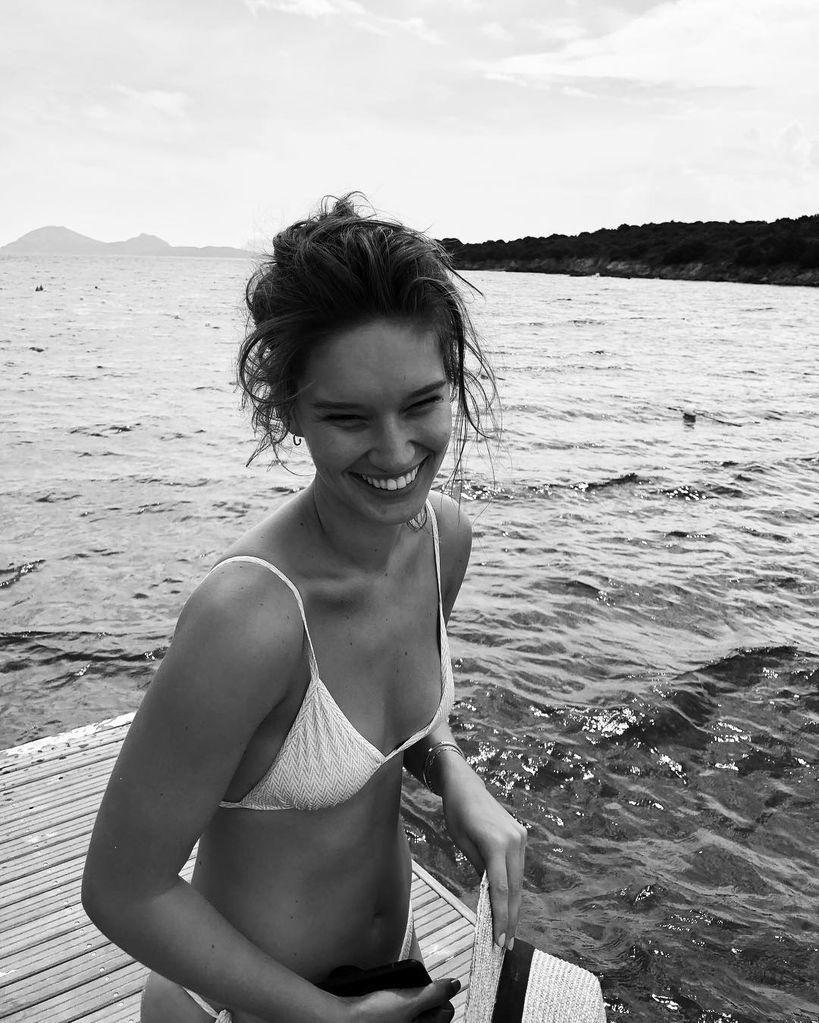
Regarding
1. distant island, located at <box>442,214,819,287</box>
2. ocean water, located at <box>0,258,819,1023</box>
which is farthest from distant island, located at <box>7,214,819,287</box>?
ocean water, located at <box>0,258,819,1023</box>

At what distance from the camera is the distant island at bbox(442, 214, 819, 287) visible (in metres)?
79.9

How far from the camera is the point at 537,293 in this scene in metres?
70.6

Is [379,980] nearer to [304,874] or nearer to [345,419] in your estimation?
[304,874]

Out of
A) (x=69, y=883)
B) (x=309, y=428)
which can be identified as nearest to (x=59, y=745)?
(x=69, y=883)

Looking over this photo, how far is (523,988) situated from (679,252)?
333ft

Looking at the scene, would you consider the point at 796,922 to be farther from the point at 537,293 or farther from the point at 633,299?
the point at 537,293

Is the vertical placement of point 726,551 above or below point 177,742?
A: below

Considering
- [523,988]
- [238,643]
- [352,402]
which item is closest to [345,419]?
[352,402]

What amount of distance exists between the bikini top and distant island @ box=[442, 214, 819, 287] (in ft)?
189

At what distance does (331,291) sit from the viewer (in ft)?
5.76

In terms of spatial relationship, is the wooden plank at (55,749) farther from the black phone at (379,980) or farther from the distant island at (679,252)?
the distant island at (679,252)

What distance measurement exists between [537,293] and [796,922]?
69526 mm

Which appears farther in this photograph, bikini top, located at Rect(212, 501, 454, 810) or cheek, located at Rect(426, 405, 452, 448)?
cheek, located at Rect(426, 405, 452, 448)

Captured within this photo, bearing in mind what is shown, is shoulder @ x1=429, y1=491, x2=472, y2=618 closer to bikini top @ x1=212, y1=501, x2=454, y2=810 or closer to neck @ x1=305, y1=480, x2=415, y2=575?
neck @ x1=305, y1=480, x2=415, y2=575
